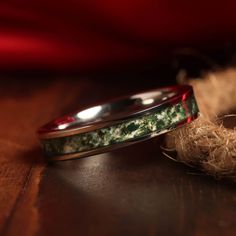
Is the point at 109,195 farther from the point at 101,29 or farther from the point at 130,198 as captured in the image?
the point at 101,29

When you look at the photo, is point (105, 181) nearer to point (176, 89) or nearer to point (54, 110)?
point (176, 89)

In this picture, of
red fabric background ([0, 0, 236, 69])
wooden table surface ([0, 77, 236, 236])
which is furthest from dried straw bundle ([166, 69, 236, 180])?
red fabric background ([0, 0, 236, 69])

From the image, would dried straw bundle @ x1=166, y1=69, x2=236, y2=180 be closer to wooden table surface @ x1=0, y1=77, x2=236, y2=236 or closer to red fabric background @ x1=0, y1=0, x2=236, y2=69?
wooden table surface @ x1=0, y1=77, x2=236, y2=236

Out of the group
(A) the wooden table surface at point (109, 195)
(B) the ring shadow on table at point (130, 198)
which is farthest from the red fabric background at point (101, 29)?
(B) the ring shadow on table at point (130, 198)

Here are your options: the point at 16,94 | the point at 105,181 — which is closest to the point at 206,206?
the point at 105,181

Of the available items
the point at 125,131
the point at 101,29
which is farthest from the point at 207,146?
the point at 101,29

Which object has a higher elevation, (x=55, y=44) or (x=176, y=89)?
(x=55, y=44)

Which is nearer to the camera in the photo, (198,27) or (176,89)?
(176,89)
